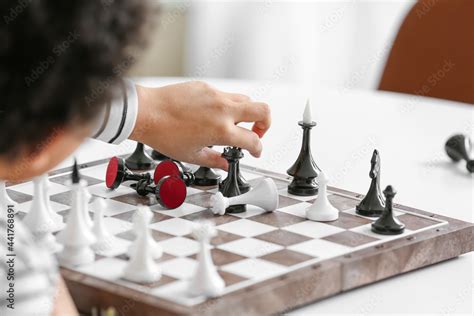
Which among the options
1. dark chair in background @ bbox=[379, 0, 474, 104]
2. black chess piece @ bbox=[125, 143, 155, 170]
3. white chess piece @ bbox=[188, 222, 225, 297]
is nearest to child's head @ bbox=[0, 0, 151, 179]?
white chess piece @ bbox=[188, 222, 225, 297]

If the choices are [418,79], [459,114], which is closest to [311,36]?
[418,79]

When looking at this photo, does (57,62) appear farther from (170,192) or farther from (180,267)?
(170,192)

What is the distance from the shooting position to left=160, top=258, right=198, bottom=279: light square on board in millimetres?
1271

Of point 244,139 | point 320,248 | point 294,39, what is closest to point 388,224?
point 320,248

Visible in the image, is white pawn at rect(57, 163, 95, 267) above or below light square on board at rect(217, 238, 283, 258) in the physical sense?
above

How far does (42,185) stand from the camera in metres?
1.50

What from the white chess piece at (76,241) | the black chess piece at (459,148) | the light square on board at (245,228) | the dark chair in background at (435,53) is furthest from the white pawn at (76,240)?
the dark chair in background at (435,53)

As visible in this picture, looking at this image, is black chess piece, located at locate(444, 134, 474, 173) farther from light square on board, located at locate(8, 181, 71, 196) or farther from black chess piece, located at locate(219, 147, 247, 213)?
light square on board, located at locate(8, 181, 71, 196)

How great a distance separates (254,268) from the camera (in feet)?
4.26

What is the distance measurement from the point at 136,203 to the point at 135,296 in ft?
1.36

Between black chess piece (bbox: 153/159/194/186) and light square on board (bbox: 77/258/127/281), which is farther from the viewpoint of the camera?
black chess piece (bbox: 153/159/194/186)

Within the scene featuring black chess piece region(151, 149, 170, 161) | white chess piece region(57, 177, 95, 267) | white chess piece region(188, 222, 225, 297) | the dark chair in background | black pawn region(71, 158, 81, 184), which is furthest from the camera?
the dark chair in background

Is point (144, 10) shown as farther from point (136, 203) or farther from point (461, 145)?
point (461, 145)

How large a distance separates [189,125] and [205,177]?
0.32ft
